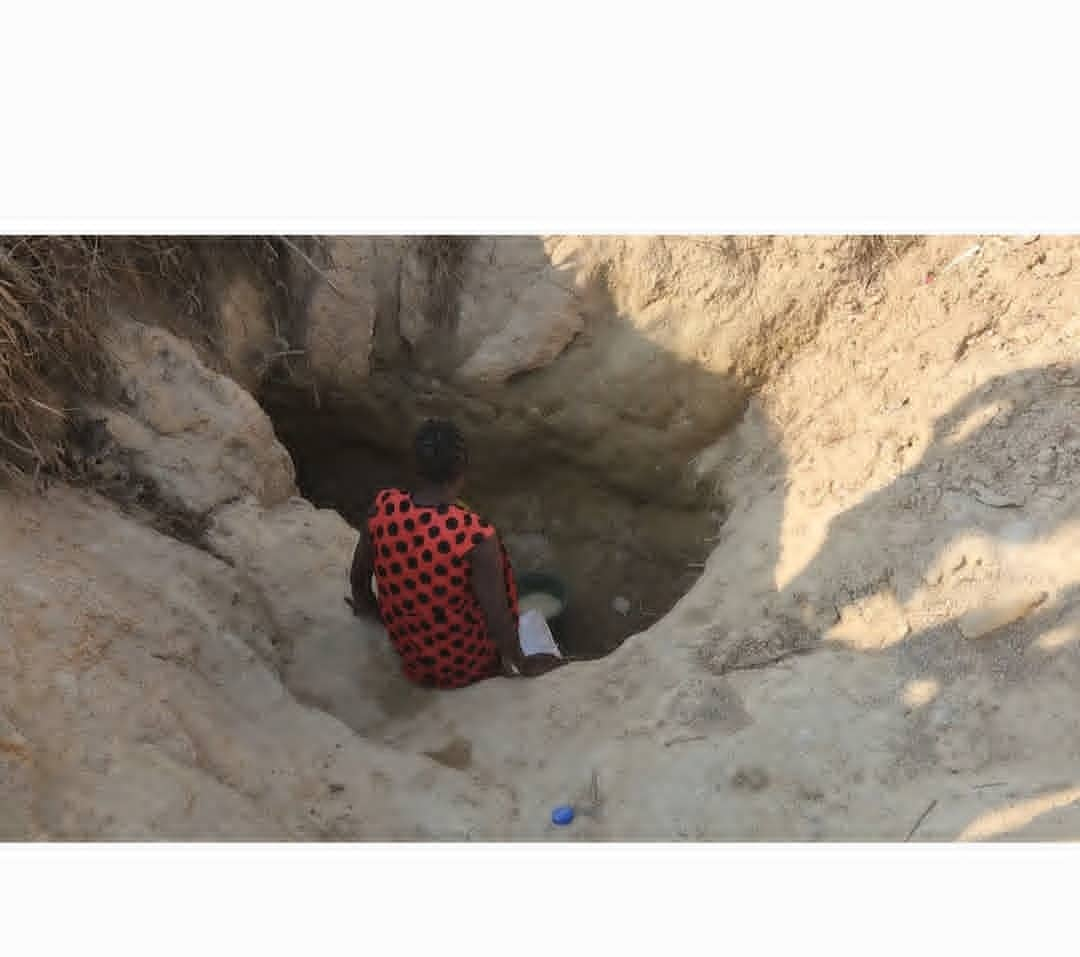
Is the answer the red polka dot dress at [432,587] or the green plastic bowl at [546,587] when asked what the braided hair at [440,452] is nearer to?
the red polka dot dress at [432,587]

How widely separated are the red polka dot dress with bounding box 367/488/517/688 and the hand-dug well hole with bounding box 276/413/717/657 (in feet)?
4.54

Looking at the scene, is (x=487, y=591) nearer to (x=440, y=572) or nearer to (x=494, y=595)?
(x=494, y=595)

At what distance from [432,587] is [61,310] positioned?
4.67ft

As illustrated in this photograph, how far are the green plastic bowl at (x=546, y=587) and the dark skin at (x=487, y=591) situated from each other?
124 cm

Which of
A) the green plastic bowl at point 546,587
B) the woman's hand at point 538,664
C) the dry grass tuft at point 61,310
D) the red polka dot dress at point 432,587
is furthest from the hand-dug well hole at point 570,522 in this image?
the red polka dot dress at point 432,587

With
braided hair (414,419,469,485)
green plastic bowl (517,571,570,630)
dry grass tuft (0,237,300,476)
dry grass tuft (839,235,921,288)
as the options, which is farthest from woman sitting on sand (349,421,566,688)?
dry grass tuft (839,235,921,288)

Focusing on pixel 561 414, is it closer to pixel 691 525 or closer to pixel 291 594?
pixel 691 525

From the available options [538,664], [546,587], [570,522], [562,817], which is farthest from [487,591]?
[570,522]

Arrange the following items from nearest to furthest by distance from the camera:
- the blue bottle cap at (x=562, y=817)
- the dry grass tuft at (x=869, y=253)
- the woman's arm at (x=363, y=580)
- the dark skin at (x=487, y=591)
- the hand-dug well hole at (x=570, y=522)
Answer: the blue bottle cap at (x=562, y=817) < the dark skin at (x=487, y=591) < the woman's arm at (x=363, y=580) < the dry grass tuft at (x=869, y=253) < the hand-dug well hole at (x=570, y=522)

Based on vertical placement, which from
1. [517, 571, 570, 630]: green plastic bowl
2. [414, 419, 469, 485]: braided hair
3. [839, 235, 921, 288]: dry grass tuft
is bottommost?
[517, 571, 570, 630]: green plastic bowl

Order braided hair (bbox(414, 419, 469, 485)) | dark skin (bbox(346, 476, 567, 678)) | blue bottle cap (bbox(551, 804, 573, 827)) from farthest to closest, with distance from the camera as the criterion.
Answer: dark skin (bbox(346, 476, 567, 678))
braided hair (bbox(414, 419, 469, 485))
blue bottle cap (bbox(551, 804, 573, 827))

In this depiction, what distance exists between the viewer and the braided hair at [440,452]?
256 centimetres

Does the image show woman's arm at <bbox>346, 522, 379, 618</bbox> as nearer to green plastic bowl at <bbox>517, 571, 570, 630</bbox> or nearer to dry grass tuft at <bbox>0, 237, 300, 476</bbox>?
dry grass tuft at <bbox>0, 237, 300, 476</bbox>

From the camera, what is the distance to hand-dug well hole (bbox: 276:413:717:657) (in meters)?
4.29
